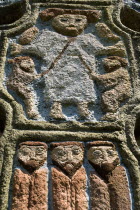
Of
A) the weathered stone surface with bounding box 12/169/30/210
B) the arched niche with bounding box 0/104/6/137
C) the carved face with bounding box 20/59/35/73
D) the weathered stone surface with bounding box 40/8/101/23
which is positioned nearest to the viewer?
the weathered stone surface with bounding box 12/169/30/210

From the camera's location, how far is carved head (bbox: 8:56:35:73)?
75.5 inches

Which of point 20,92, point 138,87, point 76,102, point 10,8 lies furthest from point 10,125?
point 10,8

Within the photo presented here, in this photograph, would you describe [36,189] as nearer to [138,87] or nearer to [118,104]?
[118,104]

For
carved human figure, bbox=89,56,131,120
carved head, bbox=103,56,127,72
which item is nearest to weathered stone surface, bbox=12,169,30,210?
carved human figure, bbox=89,56,131,120

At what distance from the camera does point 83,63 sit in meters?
1.95

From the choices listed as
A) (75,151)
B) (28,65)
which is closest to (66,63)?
(28,65)

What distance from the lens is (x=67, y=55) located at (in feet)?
6.53

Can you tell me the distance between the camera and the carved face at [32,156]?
1.54 metres

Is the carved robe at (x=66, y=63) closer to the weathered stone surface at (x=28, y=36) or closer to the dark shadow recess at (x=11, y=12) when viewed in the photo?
the weathered stone surface at (x=28, y=36)

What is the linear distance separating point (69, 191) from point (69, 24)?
3.29ft

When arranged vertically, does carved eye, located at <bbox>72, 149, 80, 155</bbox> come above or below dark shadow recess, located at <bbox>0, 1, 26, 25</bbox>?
below

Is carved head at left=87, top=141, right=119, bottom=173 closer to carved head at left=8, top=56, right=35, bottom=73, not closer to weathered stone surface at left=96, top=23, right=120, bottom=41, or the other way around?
carved head at left=8, top=56, right=35, bottom=73

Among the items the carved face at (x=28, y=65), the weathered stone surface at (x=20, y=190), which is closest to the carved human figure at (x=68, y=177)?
the weathered stone surface at (x=20, y=190)

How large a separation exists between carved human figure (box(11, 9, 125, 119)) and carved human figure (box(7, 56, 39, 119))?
0.20 ft
